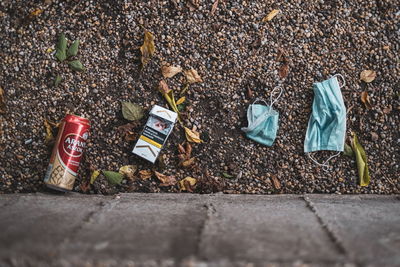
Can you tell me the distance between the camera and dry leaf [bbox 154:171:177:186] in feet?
9.41

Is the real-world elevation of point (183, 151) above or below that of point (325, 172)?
below

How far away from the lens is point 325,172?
2.94m

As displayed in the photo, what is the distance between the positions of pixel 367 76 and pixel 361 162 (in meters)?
0.71

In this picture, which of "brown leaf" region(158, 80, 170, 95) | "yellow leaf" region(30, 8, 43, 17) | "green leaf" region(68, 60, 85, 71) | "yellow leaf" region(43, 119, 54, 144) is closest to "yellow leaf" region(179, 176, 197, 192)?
"brown leaf" region(158, 80, 170, 95)

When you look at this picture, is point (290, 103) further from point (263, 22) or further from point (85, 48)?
point (85, 48)

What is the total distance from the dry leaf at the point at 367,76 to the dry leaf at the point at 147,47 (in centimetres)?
174

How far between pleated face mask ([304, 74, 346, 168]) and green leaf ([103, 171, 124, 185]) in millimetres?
1521

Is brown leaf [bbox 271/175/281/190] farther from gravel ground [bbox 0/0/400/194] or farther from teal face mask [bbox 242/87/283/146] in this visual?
teal face mask [bbox 242/87/283/146]

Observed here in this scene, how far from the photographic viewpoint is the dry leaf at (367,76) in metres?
2.96

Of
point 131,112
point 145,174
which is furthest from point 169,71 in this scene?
point 145,174

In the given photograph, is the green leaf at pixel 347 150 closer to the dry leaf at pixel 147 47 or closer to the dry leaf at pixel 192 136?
the dry leaf at pixel 192 136

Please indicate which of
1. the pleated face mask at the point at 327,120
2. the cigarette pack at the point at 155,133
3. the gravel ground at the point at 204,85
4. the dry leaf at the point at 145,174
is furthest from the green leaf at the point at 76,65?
the pleated face mask at the point at 327,120

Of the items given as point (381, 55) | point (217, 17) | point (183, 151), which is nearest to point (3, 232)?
point (183, 151)

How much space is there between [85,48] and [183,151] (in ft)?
3.80
